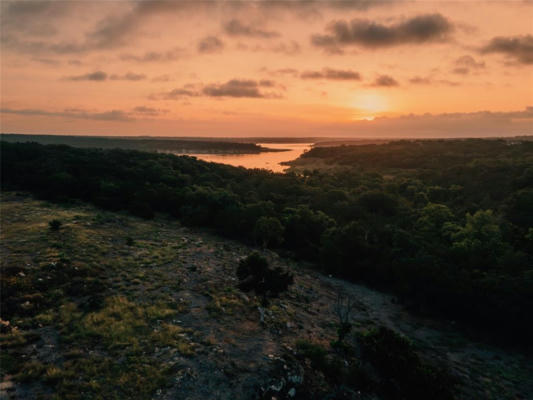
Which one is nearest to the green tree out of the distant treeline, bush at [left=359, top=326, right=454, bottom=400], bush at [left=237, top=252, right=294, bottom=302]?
the distant treeline

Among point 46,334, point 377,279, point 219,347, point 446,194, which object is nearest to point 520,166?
point 446,194

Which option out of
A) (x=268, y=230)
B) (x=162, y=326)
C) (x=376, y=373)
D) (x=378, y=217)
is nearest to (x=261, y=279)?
(x=162, y=326)

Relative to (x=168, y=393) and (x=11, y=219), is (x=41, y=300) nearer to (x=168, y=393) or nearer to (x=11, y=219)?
(x=168, y=393)

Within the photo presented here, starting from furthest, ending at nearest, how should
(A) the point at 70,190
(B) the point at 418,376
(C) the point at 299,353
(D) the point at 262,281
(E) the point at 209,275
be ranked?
(A) the point at 70,190, (E) the point at 209,275, (D) the point at 262,281, (C) the point at 299,353, (B) the point at 418,376

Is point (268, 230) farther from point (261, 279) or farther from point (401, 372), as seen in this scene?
point (401, 372)

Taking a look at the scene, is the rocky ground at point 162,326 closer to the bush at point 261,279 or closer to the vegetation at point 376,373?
the bush at point 261,279

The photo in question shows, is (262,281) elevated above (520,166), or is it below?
below
